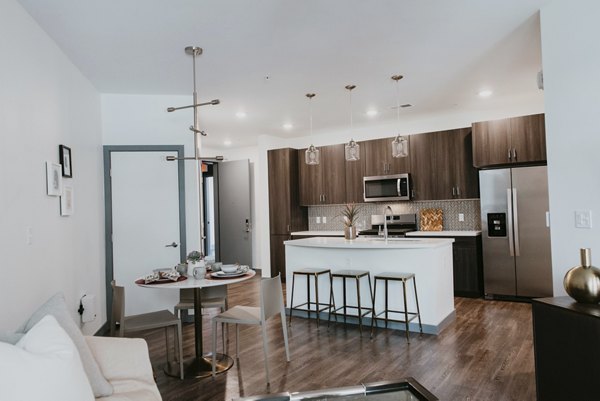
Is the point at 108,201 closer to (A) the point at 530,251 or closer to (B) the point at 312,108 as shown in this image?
(B) the point at 312,108

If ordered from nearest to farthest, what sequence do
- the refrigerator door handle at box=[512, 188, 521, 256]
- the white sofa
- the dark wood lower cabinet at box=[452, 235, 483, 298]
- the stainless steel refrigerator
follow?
1. the white sofa
2. the stainless steel refrigerator
3. the refrigerator door handle at box=[512, 188, 521, 256]
4. the dark wood lower cabinet at box=[452, 235, 483, 298]

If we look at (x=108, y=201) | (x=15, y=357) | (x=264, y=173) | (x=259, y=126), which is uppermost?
(x=259, y=126)

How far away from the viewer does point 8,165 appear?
242 cm

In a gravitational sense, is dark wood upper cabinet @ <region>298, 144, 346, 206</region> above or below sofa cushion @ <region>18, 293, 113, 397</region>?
above

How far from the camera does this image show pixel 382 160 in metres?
6.61

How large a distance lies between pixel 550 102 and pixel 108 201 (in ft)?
14.0

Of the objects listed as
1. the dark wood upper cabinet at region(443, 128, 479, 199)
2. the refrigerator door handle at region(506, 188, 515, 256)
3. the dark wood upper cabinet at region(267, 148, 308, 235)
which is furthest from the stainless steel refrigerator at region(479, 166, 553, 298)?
the dark wood upper cabinet at region(267, 148, 308, 235)

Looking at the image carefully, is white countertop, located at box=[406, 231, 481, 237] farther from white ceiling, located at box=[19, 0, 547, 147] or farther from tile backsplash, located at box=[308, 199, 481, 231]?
white ceiling, located at box=[19, 0, 547, 147]

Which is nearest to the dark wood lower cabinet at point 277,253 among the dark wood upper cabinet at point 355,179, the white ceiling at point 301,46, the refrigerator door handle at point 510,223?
the dark wood upper cabinet at point 355,179

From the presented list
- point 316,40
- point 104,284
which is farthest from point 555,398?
point 104,284

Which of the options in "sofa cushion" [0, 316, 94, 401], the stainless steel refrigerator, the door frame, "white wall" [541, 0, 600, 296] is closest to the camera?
"sofa cushion" [0, 316, 94, 401]

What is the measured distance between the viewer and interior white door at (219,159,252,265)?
8070 millimetres

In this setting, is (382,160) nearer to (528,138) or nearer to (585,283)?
(528,138)

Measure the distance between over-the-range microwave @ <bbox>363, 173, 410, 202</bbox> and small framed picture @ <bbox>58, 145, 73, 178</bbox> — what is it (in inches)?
175
